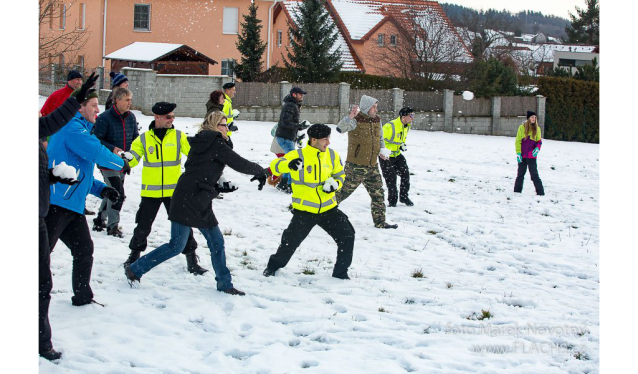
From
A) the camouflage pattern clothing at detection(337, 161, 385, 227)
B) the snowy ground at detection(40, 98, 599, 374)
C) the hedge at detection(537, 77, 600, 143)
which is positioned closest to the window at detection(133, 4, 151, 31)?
the hedge at detection(537, 77, 600, 143)

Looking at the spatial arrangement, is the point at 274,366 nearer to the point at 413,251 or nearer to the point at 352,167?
the point at 413,251

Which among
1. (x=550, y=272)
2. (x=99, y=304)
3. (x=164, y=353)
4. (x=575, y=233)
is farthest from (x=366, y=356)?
(x=575, y=233)

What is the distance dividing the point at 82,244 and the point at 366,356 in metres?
2.42

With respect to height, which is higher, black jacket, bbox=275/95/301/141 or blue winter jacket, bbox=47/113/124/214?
black jacket, bbox=275/95/301/141

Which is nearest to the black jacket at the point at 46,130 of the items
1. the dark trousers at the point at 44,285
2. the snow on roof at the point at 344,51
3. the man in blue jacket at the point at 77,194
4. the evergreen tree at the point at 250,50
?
the dark trousers at the point at 44,285

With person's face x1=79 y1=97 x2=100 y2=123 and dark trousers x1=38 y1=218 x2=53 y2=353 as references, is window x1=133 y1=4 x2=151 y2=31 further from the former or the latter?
dark trousers x1=38 y1=218 x2=53 y2=353

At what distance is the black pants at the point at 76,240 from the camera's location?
5.32 metres

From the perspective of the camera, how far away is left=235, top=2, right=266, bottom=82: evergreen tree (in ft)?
112

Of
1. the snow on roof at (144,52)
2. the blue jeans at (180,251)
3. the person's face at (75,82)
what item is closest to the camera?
the blue jeans at (180,251)

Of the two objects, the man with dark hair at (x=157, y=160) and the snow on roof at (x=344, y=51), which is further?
the snow on roof at (x=344, y=51)

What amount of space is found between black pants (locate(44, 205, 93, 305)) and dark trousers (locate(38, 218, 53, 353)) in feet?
2.21

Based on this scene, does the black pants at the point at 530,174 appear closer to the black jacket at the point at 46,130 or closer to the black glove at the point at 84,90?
the black glove at the point at 84,90

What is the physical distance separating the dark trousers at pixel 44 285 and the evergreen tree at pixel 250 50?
98.3 ft

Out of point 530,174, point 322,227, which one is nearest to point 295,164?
point 322,227
